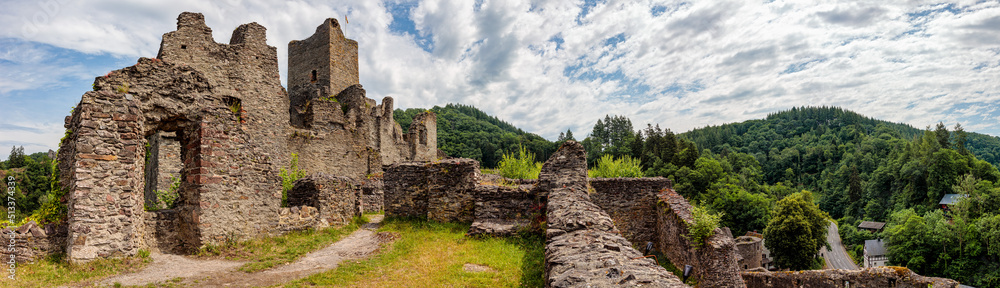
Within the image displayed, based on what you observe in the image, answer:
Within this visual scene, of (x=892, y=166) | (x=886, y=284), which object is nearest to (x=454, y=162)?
(x=886, y=284)

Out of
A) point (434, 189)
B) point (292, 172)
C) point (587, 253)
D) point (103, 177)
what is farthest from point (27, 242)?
point (292, 172)

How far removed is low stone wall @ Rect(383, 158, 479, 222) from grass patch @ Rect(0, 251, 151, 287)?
654 centimetres

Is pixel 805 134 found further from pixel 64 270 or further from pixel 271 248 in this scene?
pixel 64 270

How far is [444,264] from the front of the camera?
26.7ft

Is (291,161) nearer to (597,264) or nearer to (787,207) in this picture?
(597,264)

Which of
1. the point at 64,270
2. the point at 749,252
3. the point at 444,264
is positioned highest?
the point at 64,270

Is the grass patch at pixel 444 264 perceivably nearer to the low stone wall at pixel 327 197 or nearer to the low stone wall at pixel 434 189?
the low stone wall at pixel 434 189

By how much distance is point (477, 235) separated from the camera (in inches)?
413

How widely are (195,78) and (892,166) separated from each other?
10478cm

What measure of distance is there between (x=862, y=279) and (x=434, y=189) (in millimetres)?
13250

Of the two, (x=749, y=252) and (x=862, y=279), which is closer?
(x=862, y=279)

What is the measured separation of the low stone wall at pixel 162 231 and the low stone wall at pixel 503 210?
6.48 meters

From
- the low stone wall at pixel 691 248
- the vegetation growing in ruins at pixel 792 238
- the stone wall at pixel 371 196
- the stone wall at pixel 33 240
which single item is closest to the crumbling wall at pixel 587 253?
the low stone wall at pixel 691 248

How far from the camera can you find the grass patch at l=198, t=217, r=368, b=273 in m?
8.48
